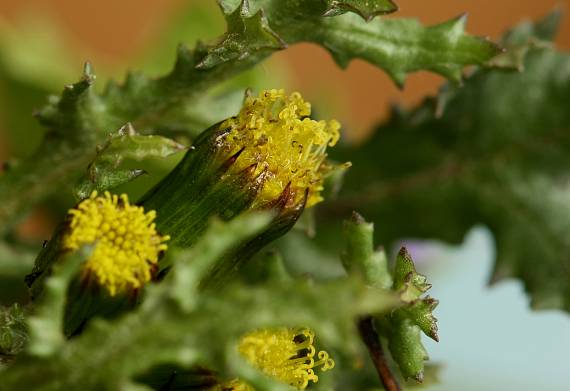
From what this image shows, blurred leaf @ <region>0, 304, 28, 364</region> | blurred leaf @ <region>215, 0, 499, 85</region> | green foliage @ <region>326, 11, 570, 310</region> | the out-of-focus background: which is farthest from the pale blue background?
blurred leaf @ <region>0, 304, 28, 364</region>

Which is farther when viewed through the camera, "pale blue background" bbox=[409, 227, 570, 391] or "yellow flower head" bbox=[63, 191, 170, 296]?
"pale blue background" bbox=[409, 227, 570, 391]

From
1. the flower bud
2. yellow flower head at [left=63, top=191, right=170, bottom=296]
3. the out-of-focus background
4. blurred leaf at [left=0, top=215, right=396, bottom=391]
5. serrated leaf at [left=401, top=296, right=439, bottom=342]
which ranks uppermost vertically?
the out-of-focus background

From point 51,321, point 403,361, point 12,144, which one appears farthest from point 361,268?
point 12,144

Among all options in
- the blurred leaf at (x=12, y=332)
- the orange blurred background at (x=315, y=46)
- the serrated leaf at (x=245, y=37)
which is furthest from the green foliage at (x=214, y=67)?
the orange blurred background at (x=315, y=46)

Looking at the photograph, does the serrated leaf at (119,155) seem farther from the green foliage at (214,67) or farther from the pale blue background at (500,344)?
the pale blue background at (500,344)

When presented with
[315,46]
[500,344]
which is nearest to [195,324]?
[500,344]

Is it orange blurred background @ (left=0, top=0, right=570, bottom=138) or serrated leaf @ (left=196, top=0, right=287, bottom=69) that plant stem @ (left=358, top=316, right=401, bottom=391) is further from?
orange blurred background @ (left=0, top=0, right=570, bottom=138)
